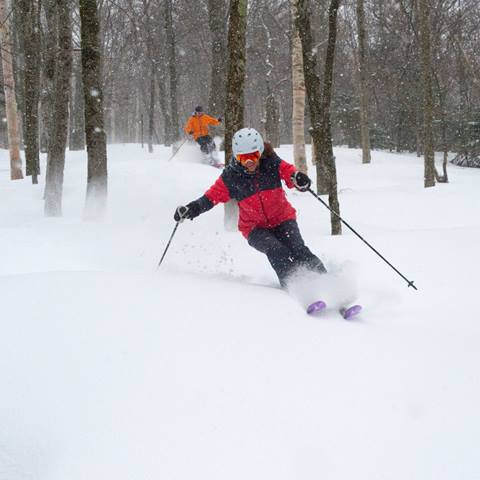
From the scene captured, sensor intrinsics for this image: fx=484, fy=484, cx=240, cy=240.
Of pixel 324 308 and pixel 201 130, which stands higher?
pixel 201 130

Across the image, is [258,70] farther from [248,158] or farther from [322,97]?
[248,158]

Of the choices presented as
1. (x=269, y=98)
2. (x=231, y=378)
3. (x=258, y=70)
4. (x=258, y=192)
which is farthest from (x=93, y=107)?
(x=258, y=70)

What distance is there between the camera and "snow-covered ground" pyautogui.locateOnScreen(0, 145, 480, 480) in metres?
2.12

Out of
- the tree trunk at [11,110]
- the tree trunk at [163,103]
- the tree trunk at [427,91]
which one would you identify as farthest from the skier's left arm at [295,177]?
the tree trunk at [163,103]

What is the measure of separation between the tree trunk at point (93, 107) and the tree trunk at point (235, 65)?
1.91 meters

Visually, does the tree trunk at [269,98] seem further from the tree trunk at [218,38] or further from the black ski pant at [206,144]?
the black ski pant at [206,144]

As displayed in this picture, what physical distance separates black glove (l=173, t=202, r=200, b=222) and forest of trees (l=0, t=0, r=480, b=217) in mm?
2676

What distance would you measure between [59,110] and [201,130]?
683 cm

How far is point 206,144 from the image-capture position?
14320 millimetres

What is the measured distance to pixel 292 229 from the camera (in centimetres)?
461

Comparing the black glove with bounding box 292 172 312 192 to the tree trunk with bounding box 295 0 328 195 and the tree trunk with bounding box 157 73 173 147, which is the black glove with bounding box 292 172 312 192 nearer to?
the tree trunk with bounding box 295 0 328 195

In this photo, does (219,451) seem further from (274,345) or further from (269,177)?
(269,177)

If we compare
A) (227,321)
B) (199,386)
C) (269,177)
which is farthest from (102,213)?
(199,386)

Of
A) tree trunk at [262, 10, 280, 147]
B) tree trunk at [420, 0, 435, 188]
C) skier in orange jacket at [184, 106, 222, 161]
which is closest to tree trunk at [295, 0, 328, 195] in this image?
tree trunk at [420, 0, 435, 188]
